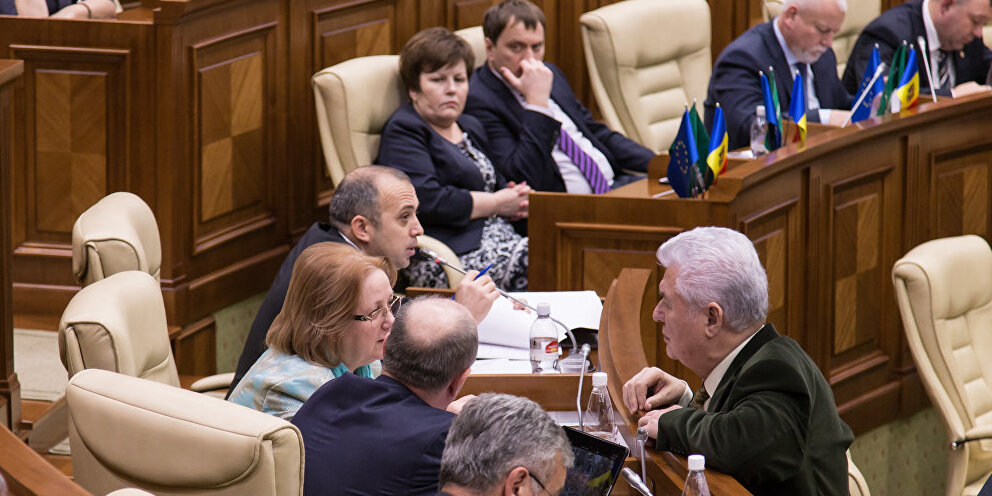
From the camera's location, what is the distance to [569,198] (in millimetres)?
3617

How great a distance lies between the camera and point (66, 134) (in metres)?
4.25

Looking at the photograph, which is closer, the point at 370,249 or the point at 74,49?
the point at 370,249

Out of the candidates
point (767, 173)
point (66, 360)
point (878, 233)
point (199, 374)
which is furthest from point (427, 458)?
point (878, 233)

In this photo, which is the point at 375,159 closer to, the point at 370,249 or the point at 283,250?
the point at 283,250

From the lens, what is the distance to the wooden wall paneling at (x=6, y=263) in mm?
3490

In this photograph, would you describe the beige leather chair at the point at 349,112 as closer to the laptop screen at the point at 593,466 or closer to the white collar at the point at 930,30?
the white collar at the point at 930,30

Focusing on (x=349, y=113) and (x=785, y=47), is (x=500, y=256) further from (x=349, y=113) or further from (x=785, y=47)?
(x=785, y=47)

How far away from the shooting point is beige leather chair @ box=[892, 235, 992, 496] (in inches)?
157

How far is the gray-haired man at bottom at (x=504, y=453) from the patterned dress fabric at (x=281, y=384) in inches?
28.7

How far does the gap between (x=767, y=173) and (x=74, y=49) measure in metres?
2.11

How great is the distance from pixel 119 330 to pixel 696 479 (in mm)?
1177

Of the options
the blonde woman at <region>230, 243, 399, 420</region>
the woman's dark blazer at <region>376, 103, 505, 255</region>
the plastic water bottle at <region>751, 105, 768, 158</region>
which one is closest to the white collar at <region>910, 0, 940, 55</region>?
the plastic water bottle at <region>751, 105, 768, 158</region>

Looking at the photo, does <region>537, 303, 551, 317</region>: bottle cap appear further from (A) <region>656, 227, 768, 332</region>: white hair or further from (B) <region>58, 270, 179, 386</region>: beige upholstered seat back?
(B) <region>58, 270, 179, 386</region>: beige upholstered seat back

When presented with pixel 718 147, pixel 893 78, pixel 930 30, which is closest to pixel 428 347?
pixel 718 147
